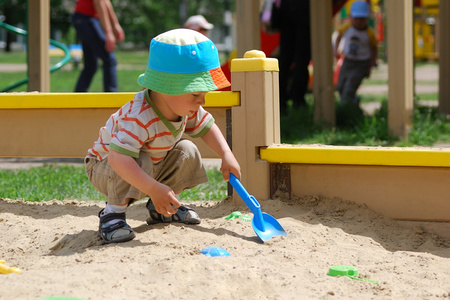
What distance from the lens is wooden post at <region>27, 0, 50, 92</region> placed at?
5.94m

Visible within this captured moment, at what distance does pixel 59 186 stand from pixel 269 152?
1615mm

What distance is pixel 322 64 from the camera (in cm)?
632

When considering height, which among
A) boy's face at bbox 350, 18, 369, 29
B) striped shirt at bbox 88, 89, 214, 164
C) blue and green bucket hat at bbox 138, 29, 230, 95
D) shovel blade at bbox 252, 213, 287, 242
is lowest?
shovel blade at bbox 252, 213, 287, 242

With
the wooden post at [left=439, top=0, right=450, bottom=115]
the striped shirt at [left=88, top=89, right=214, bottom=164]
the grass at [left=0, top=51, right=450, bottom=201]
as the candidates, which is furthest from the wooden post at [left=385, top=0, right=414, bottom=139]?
the striped shirt at [left=88, top=89, right=214, bottom=164]

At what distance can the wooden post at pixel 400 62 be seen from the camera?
5301 millimetres

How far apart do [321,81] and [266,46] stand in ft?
8.43

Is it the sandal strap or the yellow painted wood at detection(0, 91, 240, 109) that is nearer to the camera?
the sandal strap

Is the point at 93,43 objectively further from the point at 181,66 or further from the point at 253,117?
the point at 181,66

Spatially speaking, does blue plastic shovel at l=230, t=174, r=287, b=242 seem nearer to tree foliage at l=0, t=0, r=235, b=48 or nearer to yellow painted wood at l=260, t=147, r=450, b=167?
yellow painted wood at l=260, t=147, r=450, b=167

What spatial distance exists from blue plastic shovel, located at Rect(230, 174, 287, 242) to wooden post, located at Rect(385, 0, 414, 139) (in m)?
2.79

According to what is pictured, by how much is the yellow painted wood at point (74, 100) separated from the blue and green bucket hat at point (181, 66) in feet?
2.33

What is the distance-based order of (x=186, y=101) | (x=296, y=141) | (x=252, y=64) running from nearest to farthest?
(x=186, y=101), (x=252, y=64), (x=296, y=141)

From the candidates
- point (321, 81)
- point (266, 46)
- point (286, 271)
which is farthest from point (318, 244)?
point (266, 46)

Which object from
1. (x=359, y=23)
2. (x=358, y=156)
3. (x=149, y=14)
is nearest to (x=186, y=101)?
(x=358, y=156)
